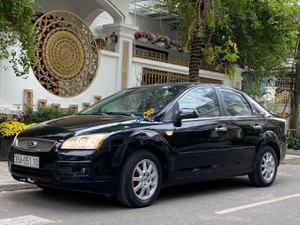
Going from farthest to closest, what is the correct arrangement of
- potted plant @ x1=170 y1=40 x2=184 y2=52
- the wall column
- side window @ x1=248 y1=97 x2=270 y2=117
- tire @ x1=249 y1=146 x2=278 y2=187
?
potted plant @ x1=170 y1=40 x2=184 y2=52
the wall column
side window @ x1=248 y1=97 x2=270 y2=117
tire @ x1=249 y1=146 x2=278 y2=187

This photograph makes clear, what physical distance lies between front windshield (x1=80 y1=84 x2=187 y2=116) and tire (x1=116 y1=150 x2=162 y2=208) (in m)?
0.75

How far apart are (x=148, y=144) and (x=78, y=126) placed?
2.94 feet

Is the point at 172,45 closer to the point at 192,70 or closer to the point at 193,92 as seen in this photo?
the point at 192,70

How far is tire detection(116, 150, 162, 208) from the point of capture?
5770 millimetres

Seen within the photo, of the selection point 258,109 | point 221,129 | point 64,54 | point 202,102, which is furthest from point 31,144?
point 64,54

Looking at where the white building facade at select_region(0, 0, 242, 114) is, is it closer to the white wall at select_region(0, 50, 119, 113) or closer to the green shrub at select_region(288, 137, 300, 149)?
the white wall at select_region(0, 50, 119, 113)

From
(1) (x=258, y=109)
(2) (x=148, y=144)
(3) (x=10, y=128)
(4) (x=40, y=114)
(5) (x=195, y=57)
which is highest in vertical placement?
(5) (x=195, y=57)

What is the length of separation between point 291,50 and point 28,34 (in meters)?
9.03

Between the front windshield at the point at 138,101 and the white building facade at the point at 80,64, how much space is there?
3.91 metres

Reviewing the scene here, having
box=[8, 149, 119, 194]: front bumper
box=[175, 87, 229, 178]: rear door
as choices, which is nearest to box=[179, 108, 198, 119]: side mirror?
box=[175, 87, 229, 178]: rear door

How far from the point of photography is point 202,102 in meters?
7.12

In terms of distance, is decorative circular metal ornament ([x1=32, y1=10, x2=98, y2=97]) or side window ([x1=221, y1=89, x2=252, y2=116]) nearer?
side window ([x1=221, y1=89, x2=252, y2=116])

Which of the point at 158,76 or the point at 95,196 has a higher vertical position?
the point at 158,76

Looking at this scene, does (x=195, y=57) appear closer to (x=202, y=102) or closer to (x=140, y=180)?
(x=202, y=102)
